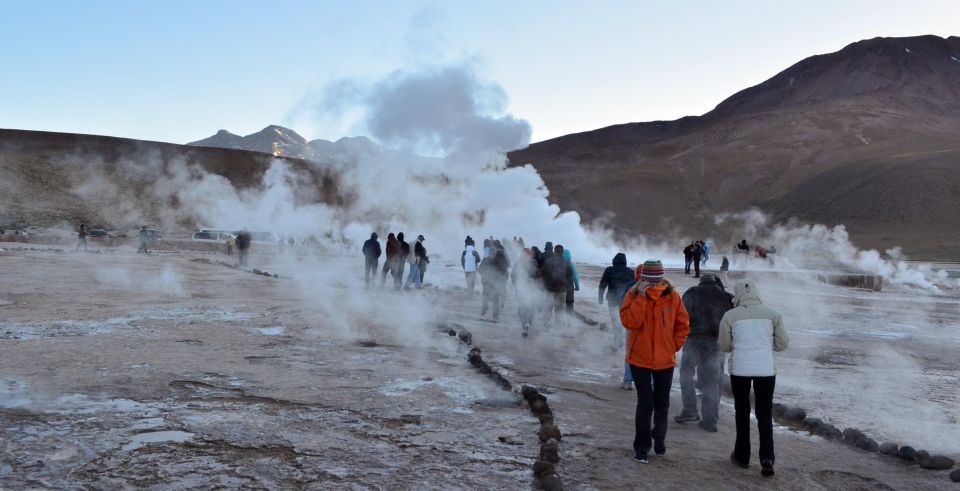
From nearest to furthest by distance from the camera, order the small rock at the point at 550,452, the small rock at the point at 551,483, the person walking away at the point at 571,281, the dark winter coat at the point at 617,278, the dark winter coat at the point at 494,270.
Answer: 1. the small rock at the point at 551,483
2. the small rock at the point at 550,452
3. the dark winter coat at the point at 617,278
4. the person walking away at the point at 571,281
5. the dark winter coat at the point at 494,270

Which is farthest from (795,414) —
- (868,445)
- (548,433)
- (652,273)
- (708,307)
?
(548,433)

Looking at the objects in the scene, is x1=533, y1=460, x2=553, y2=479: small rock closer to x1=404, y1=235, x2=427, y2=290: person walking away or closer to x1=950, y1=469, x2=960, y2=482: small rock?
x1=950, y1=469, x2=960, y2=482: small rock

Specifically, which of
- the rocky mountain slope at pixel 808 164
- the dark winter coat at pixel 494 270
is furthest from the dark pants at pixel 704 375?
the rocky mountain slope at pixel 808 164

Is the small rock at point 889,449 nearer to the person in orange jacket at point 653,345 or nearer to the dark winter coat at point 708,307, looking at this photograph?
the dark winter coat at point 708,307

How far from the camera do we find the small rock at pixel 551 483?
208 inches

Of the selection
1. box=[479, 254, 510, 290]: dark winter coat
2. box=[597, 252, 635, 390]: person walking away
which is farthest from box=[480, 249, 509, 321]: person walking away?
box=[597, 252, 635, 390]: person walking away

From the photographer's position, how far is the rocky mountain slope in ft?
237

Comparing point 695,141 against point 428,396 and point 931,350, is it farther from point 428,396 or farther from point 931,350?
point 428,396

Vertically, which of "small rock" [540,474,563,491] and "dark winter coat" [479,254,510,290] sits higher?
"dark winter coat" [479,254,510,290]

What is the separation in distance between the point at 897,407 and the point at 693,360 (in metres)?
3.22

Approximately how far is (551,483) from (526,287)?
859cm

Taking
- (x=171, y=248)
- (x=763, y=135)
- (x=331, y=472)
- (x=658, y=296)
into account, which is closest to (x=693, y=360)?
(x=658, y=296)

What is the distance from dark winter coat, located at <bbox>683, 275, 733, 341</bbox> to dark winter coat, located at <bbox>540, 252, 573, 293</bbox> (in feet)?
19.0

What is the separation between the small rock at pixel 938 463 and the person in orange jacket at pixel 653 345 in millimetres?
2328
